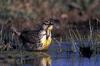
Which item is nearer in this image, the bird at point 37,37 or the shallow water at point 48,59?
the shallow water at point 48,59

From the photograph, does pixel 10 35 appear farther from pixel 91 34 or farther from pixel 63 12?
pixel 63 12

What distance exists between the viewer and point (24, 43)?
957 cm

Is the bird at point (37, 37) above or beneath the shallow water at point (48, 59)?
above

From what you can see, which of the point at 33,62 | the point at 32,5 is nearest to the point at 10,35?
the point at 33,62

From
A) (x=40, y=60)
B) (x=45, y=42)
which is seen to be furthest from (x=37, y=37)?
(x=40, y=60)

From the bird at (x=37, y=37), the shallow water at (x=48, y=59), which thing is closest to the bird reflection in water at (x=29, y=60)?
the shallow water at (x=48, y=59)

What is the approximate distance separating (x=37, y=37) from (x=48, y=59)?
1.08 m

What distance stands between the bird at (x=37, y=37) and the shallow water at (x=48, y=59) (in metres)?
0.30

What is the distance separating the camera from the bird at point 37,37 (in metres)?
9.50

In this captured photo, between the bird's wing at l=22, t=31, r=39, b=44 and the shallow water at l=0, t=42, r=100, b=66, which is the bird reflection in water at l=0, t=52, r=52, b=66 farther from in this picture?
the bird's wing at l=22, t=31, r=39, b=44

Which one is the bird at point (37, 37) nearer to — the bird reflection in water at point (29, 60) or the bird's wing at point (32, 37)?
the bird's wing at point (32, 37)

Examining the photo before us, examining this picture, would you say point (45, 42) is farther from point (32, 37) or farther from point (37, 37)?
point (32, 37)

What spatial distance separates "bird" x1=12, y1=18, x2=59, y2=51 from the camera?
374 inches

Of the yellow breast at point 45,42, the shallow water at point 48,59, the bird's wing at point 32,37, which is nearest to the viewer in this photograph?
the shallow water at point 48,59
